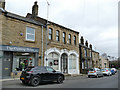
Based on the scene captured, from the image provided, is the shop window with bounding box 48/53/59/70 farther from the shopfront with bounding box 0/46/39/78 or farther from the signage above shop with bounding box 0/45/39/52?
the shopfront with bounding box 0/46/39/78

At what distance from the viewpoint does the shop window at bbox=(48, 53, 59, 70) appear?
1914cm

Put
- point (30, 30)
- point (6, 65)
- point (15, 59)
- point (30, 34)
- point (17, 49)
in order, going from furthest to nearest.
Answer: point (30, 30)
point (30, 34)
point (15, 59)
point (17, 49)
point (6, 65)

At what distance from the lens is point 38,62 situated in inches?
674

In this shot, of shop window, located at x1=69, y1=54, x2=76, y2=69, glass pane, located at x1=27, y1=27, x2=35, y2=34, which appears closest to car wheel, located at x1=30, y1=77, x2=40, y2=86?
glass pane, located at x1=27, y1=27, x2=35, y2=34

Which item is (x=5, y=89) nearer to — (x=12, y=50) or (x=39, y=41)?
(x=12, y=50)

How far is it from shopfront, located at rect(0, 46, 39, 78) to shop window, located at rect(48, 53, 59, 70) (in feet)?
10.5

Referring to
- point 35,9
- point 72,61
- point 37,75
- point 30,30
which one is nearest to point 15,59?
point 30,30

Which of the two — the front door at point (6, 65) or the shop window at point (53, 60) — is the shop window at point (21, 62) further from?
the shop window at point (53, 60)

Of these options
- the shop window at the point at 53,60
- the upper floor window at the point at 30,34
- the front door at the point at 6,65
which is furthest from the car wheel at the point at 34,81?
the shop window at the point at 53,60

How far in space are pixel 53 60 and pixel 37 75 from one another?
944cm

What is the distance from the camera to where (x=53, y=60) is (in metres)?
19.6

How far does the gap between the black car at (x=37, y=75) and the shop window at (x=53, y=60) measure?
744cm

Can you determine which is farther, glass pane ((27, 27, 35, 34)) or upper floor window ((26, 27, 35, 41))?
glass pane ((27, 27, 35, 34))

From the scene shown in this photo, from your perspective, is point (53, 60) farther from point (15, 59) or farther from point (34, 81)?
point (34, 81)
